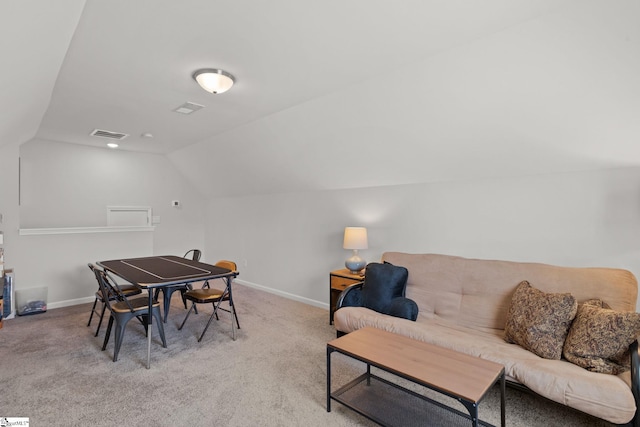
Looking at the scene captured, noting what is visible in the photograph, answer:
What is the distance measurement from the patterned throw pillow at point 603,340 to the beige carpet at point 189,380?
43 cm

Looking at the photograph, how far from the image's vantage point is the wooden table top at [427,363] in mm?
1693

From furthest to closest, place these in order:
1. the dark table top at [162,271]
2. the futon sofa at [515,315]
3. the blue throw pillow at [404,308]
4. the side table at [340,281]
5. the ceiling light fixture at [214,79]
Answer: the side table at [340,281] → the dark table top at [162,271] → the blue throw pillow at [404,308] → the ceiling light fixture at [214,79] → the futon sofa at [515,315]

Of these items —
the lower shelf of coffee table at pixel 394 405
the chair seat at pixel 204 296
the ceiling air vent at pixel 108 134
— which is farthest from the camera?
the ceiling air vent at pixel 108 134

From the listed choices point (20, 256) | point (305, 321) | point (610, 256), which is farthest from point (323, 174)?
point (20, 256)

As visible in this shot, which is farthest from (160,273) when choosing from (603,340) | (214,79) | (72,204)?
(603,340)

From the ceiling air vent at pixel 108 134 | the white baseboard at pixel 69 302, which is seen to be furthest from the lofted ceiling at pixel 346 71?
the white baseboard at pixel 69 302

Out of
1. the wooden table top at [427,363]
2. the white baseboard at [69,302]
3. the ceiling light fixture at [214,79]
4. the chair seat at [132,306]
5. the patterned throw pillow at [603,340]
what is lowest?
the white baseboard at [69,302]

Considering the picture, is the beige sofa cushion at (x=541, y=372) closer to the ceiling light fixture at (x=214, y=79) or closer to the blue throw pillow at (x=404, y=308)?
the blue throw pillow at (x=404, y=308)

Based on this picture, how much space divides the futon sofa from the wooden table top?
0.92 feet

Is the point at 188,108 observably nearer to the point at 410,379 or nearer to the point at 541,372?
the point at 410,379

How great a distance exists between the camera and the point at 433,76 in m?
2.51

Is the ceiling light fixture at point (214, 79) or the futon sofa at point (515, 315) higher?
the ceiling light fixture at point (214, 79)

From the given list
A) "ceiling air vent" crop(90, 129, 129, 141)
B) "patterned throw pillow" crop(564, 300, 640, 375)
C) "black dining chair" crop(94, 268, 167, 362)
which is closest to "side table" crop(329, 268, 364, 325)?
"black dining chair" crop(94, 268, 167, 362)

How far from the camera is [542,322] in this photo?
2236 millimetres
